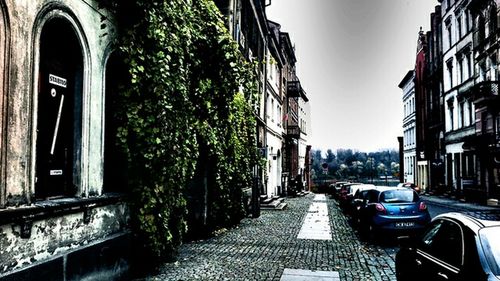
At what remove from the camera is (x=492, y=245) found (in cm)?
400

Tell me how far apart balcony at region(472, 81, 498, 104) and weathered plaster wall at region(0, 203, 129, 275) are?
2448cm

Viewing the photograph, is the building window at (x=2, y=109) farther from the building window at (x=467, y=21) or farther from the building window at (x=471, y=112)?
the building window at (x=467, y=21)

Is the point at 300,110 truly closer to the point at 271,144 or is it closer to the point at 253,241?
the point at 271,144

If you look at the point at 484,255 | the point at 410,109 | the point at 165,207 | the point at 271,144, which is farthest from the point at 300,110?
the point at 484,255

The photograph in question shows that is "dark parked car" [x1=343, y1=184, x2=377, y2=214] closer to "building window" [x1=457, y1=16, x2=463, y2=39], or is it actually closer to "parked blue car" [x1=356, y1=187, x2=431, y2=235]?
"parked blue car" [x1=356, y1=187, x2=431, y2=235]

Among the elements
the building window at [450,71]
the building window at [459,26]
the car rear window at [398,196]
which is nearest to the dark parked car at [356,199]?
the car rear window at [398,196]

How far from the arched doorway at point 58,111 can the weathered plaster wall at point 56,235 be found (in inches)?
20.9

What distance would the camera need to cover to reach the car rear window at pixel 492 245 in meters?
3.79

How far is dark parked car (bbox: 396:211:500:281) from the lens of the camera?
12.7ft

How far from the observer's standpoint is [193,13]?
9.83 m

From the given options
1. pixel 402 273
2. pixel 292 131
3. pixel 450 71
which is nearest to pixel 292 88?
pixel 292 131

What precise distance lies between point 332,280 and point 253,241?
4.34m

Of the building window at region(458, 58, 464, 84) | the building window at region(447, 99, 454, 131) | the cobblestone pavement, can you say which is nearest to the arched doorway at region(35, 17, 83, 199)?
the cobblestone pavement

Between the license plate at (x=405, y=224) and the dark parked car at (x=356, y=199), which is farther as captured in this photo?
the dark parked car at (x=356, y=199)
